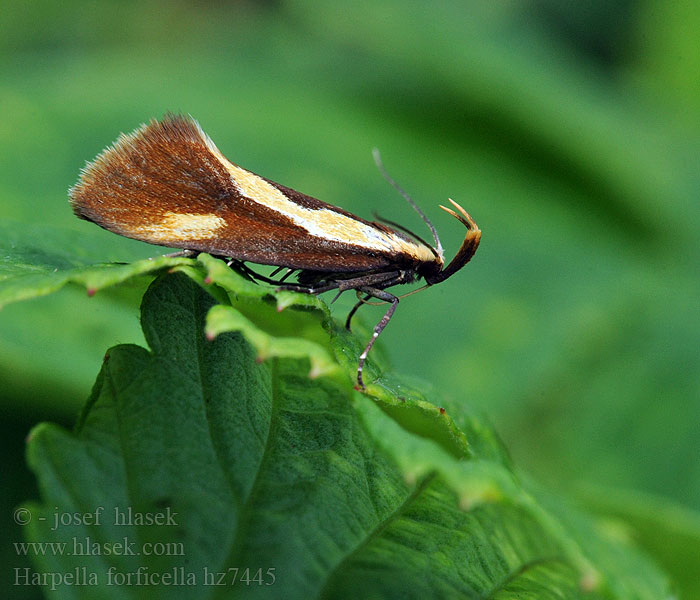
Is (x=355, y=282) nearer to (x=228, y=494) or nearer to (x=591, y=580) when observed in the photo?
(x=228, y=494)

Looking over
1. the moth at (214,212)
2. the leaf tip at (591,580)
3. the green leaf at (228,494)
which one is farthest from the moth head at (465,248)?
the leaf tip at (591,580)

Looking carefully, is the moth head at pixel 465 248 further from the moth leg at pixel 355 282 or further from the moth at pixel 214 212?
the moth leg at pixel 355 282

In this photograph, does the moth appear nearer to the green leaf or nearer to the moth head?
the moth head

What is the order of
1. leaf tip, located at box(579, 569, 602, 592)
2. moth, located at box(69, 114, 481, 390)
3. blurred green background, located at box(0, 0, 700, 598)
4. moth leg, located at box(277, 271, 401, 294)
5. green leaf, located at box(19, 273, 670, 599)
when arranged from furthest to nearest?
blurred green background, located at box(0, 0, 700, 598) < moth leg, located at box(277, 271, 401, 294) < moth, located at box(69, 114, 481, 390) < green leaf, located at box(19, 273, 670, 599) < leaf tip, located at box(579, 569, 602, 592)

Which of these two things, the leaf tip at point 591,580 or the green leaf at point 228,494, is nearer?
the leaf tip at point 591,580

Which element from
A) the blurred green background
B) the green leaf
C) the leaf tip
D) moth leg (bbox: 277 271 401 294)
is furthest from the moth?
the blurred green background

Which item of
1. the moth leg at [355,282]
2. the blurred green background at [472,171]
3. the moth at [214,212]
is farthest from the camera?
the blurred green background at [472,171]
